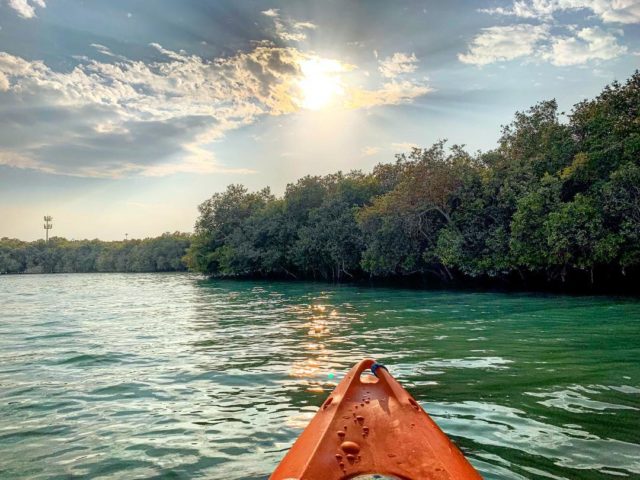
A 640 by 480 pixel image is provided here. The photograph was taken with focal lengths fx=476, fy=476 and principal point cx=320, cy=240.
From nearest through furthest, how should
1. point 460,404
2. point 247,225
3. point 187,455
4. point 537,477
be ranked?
1. point 537,477
2. point 187,455
3. point 460,404
4. point 247,225

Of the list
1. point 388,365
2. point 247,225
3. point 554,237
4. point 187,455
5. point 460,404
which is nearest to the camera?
point 187,455

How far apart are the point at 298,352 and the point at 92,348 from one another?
4.99 metres

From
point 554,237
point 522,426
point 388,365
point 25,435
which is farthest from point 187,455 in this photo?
point 554,237

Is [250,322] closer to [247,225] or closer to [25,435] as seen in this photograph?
[25,435]

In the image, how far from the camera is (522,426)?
5.12m

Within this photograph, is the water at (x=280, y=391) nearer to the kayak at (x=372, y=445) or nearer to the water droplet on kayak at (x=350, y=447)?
the kayak at (x=372, y=445)

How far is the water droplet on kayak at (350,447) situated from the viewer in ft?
11.0

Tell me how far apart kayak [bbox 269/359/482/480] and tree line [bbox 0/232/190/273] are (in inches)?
3770

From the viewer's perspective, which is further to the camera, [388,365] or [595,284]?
[595,284]

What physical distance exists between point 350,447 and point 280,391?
3608mm

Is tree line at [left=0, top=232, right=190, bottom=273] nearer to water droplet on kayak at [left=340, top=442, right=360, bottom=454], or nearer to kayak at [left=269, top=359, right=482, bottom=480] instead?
kayak at [left=269, top=359, right=482, bottom=480]

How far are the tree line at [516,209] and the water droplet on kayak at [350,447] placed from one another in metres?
21.3

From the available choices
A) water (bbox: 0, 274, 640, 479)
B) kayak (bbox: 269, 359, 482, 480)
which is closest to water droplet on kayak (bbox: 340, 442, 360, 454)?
kayak (bbox: 269, 359, 482, 480)

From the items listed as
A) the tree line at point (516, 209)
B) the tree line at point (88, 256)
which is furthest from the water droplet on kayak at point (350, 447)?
the tree line at point (88, 256)
